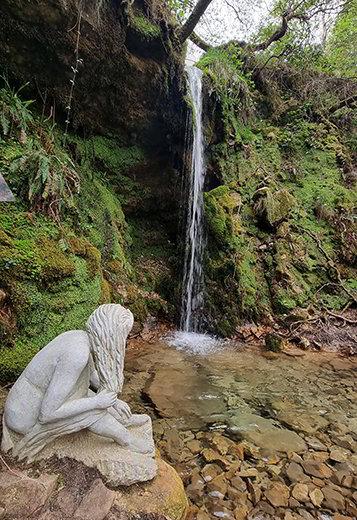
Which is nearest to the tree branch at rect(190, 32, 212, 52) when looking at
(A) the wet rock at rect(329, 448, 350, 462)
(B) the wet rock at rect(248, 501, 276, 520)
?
(A) the wet rock at rect(329, 448, 350, 462)

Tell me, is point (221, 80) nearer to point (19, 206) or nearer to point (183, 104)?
point (183, 104)

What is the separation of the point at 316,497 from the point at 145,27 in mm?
7140

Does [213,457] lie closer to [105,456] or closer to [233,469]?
[233,469]

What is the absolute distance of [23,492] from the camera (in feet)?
6.12

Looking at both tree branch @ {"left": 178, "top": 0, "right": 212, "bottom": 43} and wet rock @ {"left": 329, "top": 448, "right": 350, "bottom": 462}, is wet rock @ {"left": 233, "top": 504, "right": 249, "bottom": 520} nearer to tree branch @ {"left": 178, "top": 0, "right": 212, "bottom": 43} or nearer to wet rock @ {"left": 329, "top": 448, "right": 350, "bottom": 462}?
wet rock @ {"left": 329, "top": 448, "right": 350, "bottom": 462}

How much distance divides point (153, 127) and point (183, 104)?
2.83ft

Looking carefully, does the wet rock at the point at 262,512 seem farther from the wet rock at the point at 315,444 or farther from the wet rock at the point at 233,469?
the wet rock at the point at 315,444

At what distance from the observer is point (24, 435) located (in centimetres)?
205

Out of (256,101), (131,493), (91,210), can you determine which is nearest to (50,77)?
(91,210)

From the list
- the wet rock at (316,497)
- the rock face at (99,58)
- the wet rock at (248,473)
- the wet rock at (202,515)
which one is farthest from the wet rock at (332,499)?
the rock face at (99,58)

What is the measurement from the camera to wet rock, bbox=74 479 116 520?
1868 millimetres

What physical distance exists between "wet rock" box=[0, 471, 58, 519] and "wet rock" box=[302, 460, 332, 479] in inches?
86.7

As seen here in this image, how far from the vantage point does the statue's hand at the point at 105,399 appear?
6.77ft

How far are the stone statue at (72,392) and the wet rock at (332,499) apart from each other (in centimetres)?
163
